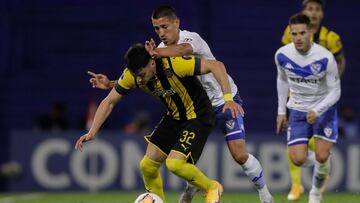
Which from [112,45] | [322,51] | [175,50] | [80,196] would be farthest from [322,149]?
[112,45]

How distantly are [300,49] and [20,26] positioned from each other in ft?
33.2

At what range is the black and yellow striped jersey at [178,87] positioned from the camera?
34.2 feet

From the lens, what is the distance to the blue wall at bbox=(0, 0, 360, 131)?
21406mm

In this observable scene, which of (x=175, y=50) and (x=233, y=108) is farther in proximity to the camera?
(x=175, y=50)

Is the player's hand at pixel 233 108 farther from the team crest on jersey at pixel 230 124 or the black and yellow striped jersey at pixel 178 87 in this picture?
the team crest on jersey at pixel 230 124

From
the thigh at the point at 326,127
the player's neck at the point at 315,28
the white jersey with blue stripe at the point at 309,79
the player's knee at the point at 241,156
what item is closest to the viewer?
the player's knee at the point at 241,156

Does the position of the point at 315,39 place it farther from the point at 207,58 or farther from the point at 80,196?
the point at 80,196

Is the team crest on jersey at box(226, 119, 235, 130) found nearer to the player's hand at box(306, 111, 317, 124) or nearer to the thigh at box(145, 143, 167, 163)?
the thigh at box(145, 143, 167, 163)

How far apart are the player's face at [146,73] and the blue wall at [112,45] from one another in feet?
36.0

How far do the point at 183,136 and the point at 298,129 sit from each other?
232 centimetres

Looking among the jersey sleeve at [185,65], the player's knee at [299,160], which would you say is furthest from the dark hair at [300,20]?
the jersey sleeve at [185,65]

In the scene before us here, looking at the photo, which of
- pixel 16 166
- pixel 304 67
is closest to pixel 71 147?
pixel 16 166

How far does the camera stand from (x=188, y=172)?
34.3ft

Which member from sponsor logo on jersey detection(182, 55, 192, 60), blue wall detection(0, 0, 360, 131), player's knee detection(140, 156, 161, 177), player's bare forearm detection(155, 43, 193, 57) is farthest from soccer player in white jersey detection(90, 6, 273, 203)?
blue wall detection(0, 0, 360, 131)
